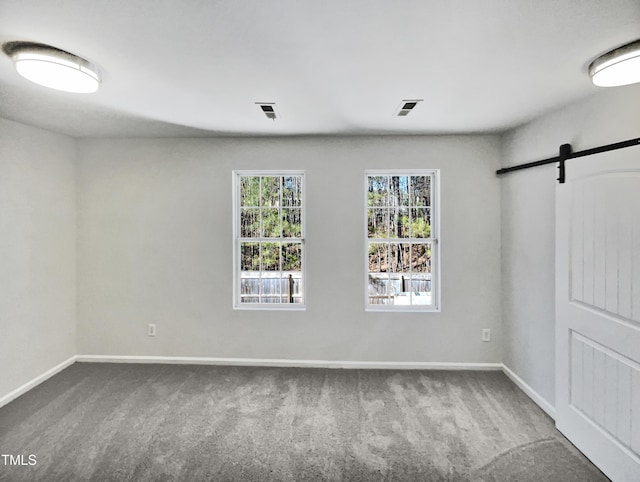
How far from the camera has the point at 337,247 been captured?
3.57 m

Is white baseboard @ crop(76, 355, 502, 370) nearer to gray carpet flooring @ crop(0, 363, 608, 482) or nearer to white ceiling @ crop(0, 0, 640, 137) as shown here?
gray carpet flooring @ crop(0, 363, 608, 482)

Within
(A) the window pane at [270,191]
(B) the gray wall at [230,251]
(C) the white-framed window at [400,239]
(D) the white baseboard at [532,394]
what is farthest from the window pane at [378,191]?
(D) the white baseboard at [532,394]

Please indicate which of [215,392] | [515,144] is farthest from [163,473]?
[515,144]

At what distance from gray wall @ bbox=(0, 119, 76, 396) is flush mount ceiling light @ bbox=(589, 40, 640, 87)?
445 cm

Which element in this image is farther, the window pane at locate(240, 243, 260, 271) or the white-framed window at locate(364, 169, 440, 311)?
the window pane at locate(240, 243, 260, 271)

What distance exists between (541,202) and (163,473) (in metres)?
3.49

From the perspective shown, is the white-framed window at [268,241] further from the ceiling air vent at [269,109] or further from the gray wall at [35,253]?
the gray wall at [35,253]

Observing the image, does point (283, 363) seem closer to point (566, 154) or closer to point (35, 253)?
point (35, 253)

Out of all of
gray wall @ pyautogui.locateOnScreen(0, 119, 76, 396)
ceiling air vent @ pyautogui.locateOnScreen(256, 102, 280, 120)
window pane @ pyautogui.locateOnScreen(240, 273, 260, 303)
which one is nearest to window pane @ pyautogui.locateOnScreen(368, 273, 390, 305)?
window pane @ pyautogui.locateOnScreen(240, 273, 260, 303)

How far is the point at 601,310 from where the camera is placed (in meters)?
2.13

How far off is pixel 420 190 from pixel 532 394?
220 centimetres

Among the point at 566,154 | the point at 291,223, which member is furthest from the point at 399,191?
the point at 566,154

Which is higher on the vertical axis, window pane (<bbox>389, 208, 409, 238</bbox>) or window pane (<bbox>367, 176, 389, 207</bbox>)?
window pane (<bbox>367, 176, 389, 207</bbox>)

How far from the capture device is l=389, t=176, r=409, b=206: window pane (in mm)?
3625
